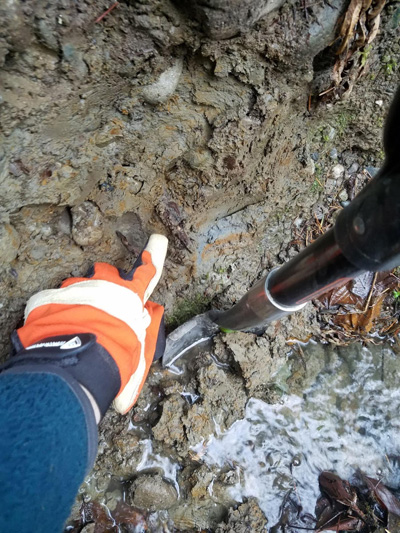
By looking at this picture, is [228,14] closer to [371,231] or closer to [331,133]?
[371,231]

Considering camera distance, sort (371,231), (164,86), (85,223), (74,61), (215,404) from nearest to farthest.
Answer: (371,231)
(74,61)
(164,86)
(85,223)
(215,404)

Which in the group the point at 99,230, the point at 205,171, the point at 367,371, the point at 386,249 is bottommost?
the point at 367,371

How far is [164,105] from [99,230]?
69cm

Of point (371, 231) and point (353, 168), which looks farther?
point (353, 168)

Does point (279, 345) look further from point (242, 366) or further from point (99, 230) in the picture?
point (99, 230)

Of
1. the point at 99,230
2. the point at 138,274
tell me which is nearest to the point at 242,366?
the point at 138,274

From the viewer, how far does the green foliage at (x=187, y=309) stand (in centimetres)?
219

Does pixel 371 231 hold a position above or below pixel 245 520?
above

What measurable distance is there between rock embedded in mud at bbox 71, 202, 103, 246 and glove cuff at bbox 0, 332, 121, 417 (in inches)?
27.0

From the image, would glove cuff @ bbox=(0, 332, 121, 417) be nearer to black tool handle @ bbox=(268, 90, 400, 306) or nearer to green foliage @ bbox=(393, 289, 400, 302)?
black tool handle @ bbox=(268, 90, 400, 306)

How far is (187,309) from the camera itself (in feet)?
7.21

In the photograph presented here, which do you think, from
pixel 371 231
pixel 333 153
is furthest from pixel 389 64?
pixel 371 231

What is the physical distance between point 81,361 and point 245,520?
1.29 metres

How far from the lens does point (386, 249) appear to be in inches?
29.7
